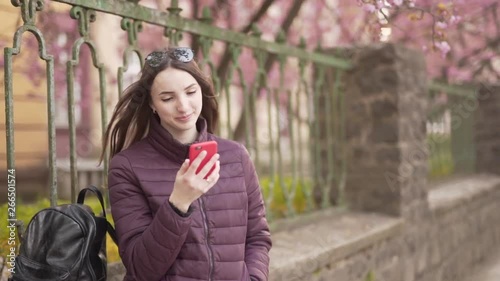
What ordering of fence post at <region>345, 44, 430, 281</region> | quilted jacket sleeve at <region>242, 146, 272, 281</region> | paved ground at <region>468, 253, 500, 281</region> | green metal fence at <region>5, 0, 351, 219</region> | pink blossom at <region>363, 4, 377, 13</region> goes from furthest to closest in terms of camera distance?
paved ground at <region>468, 253, 500, 281</region> → fence post at <region>345, 44, 430, 281</region> → pink blossom at <region>363, 4, 377, 13</region> → green metal fence at <region>5, 0, 351, 219</region> → quilted jacket sleeve at <region>242, 146, 272, 281</region>

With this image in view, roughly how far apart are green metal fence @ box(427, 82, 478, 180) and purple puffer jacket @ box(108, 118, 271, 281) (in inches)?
250

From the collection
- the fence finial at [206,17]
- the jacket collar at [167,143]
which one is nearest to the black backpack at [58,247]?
the jacket collar at [167,143]

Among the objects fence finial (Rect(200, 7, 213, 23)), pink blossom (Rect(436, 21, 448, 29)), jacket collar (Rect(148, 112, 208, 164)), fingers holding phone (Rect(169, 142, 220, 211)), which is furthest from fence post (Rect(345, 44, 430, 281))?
fingers holding phone (Rect(169, 142, 220, 211))

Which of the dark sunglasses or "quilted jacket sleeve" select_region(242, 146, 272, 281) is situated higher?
the dark sunglasses

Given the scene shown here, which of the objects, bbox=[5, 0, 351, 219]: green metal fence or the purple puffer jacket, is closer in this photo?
the purple puffer jacket

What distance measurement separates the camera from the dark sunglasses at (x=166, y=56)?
2191 millimetres

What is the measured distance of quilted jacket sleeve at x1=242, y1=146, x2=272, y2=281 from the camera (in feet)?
7.71

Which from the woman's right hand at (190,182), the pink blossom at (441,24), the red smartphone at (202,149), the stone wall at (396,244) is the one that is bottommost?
the stone wall at (396,244)

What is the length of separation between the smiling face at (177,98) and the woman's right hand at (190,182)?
291 millimetres

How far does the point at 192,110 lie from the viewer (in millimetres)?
2174

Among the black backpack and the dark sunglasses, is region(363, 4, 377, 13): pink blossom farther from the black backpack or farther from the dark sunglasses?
the black backpack

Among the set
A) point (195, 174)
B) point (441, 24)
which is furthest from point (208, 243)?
point (441, 24)

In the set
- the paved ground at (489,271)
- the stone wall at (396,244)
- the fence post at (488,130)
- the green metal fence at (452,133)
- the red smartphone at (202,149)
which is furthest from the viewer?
the fence post at (488,130)

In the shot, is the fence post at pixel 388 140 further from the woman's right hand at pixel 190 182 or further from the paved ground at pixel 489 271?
the woman's right hand at pixel 190 182
